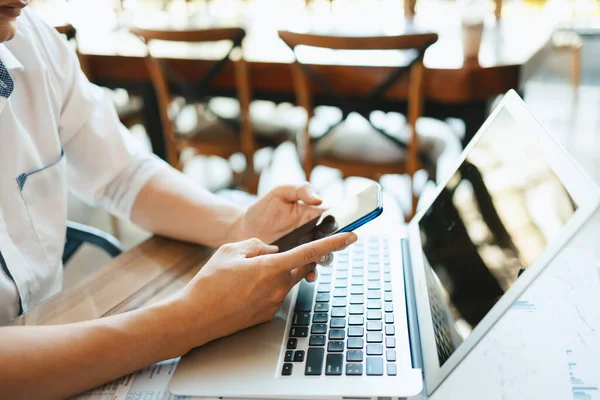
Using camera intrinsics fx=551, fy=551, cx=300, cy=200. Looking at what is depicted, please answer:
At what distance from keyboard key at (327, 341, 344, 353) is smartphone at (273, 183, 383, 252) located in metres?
0.14

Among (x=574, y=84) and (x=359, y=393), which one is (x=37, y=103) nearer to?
(x=359, y=393)

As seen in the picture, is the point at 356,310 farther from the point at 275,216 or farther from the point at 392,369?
the point at 275,216

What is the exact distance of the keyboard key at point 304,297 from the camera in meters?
0.73

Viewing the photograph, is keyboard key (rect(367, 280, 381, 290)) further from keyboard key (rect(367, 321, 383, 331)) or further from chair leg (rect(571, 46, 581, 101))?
chair leg (rect(571, 46, 581, 101))

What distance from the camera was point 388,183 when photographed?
264cm

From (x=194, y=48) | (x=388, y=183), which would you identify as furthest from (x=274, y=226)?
(x=388, y=183)

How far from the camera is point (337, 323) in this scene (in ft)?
2.27

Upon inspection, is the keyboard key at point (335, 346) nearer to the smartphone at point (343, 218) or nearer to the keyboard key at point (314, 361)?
the keyboard key at point (314, 361)

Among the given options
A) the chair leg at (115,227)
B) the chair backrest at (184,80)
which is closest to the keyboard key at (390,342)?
the chair backrest at (184,80)

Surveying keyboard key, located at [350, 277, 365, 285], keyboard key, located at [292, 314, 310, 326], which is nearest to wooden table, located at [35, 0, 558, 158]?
keyboard key, located at [350, 277, 365, 285]

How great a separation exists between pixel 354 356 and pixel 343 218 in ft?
0.67

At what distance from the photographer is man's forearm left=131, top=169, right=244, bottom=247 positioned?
90 centimetres

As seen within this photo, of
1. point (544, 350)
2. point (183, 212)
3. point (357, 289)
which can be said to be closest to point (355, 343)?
point (357, 289)

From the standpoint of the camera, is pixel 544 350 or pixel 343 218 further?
pixel 343 218
